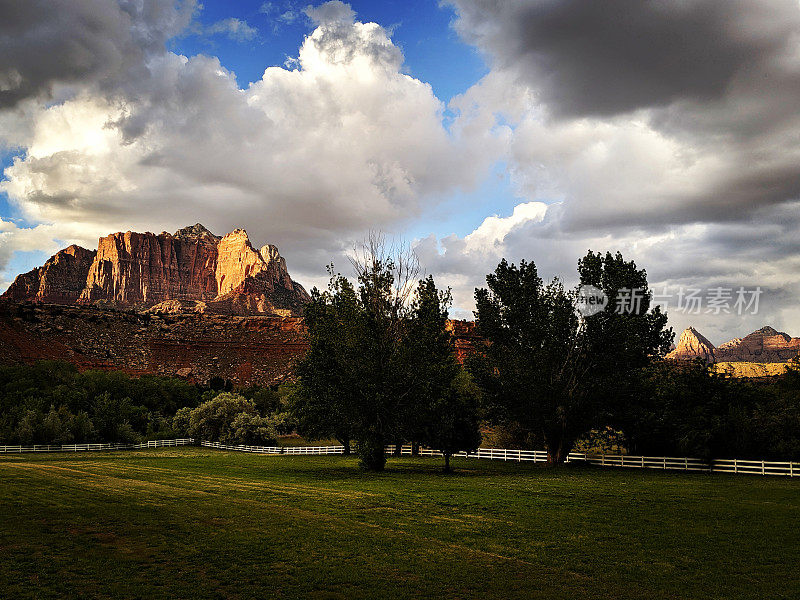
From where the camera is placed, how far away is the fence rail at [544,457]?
35438mm

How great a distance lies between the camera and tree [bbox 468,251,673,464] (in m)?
42.5

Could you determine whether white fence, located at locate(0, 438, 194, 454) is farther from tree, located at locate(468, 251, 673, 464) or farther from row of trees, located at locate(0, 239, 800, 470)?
tree, located at locate(468, 251, 673, 464)

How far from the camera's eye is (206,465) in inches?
1591

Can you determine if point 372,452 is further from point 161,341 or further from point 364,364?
point 161,341

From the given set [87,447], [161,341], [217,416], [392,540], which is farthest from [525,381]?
[161,341]

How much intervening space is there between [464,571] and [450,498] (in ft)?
37.4

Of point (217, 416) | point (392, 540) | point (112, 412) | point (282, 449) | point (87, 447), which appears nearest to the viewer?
point (392, 540)

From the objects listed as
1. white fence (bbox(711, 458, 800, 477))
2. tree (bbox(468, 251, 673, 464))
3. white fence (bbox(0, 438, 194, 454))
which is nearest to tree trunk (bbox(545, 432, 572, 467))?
tree (bbox(468, 251, 673, 464))

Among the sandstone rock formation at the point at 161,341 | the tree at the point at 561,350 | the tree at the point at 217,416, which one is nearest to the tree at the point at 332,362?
the tree at the point at 561,350

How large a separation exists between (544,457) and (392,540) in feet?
109

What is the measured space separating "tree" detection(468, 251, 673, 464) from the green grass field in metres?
14.0

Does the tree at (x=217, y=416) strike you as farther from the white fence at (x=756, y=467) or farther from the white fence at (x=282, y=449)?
the white fence at (x=756, y=467)

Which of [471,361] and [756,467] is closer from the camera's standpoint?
[756,467]

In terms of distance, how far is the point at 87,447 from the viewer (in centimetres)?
6619
